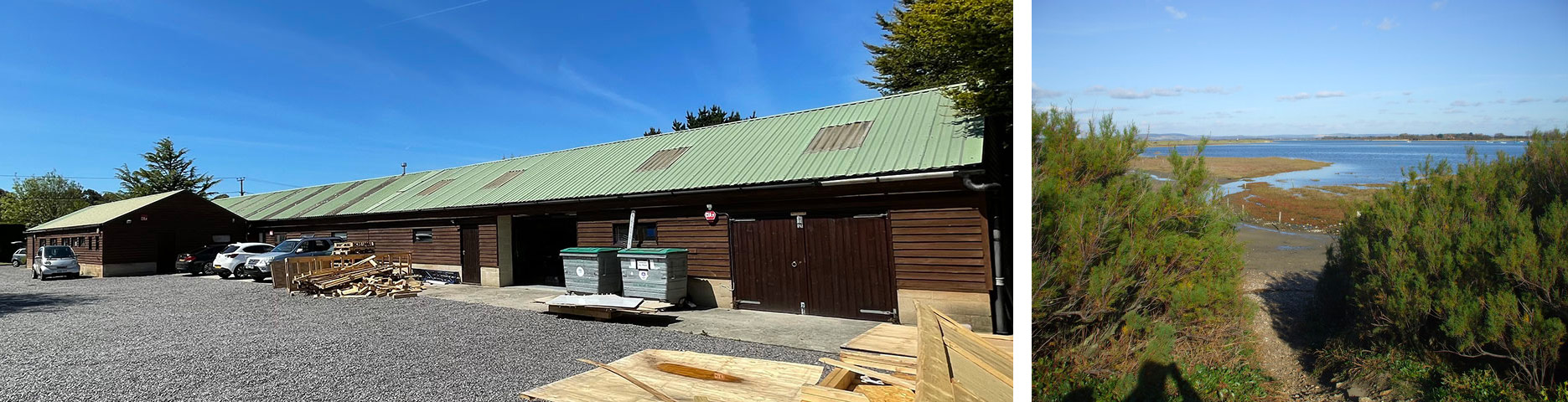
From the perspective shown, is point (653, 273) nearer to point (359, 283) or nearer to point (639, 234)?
point (639, 234)

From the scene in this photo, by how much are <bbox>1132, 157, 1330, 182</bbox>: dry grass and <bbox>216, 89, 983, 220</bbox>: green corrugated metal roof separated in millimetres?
5187

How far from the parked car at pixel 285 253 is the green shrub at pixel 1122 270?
1876 cm

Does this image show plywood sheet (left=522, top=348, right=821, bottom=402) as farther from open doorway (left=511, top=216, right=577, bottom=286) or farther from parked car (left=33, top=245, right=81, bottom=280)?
parked car (left=33, top=245, right=81, bottom=280)

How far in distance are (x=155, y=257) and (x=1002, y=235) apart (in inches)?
1077

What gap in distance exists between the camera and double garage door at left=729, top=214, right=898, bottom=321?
8.23m

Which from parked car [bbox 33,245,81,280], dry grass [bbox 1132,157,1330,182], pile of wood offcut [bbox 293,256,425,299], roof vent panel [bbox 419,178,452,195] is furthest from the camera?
parked car [bbox 33,245,81,280]

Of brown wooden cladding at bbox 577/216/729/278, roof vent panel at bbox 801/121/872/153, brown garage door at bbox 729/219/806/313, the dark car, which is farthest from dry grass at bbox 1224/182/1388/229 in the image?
the dark car

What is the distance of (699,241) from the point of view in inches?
391

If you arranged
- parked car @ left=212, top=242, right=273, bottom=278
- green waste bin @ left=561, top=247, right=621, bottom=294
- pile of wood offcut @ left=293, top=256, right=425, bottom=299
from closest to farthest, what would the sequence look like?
1. green waste bin @ left=561, top=247, right=621, bottom=294
2. pile of wood offcut @ left=293, top=256, right=425, bottom=299
3. parked car @ left=212, top=242, right=273, bottom=278

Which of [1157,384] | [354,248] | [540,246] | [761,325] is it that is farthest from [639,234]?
[354,248]

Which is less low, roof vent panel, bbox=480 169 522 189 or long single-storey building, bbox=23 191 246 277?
roof vent panel, bbox=480 169 522 189

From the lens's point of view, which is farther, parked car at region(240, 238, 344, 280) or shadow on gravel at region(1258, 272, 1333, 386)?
parked car at region(240, 238, 344, 280)

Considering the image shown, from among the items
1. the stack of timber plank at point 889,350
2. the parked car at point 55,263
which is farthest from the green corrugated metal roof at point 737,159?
the parked car at point 55,263

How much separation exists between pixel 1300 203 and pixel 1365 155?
21 cm
